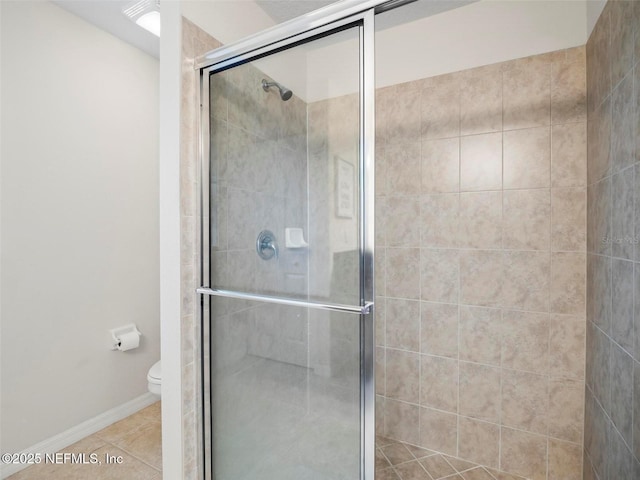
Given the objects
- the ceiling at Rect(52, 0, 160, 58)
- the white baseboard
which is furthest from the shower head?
the white baseboard

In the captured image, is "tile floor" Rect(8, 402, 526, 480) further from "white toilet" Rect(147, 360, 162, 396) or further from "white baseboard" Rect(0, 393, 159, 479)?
"white toilet" Rect(147, 360, 162, 396)

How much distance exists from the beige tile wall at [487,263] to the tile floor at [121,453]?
4.41 feet

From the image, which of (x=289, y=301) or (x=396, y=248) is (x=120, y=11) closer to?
(x=289, y=301)

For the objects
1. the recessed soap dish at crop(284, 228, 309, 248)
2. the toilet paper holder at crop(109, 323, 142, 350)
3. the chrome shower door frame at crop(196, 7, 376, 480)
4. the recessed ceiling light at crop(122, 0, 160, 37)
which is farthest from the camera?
the toilet paper holder at crop(109, 323, 142, 350)

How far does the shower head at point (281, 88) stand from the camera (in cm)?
125

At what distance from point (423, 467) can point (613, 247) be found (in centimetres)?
142

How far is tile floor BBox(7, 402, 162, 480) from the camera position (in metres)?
1.66

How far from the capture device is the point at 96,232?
2.08m

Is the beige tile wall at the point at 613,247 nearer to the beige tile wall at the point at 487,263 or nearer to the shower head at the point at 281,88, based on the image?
the beige tile wall at the point at 487,263

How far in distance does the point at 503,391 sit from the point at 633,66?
1.53 m

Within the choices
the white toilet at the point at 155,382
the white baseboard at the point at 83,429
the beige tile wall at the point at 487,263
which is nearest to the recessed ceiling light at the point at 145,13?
the beige tile wall at the point at 487,263

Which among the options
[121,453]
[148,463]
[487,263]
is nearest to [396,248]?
[487,263]

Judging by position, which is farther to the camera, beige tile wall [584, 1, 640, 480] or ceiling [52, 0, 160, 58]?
ceiling [52, 0, 160, 58]

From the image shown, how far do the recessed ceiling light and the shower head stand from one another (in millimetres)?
1055
